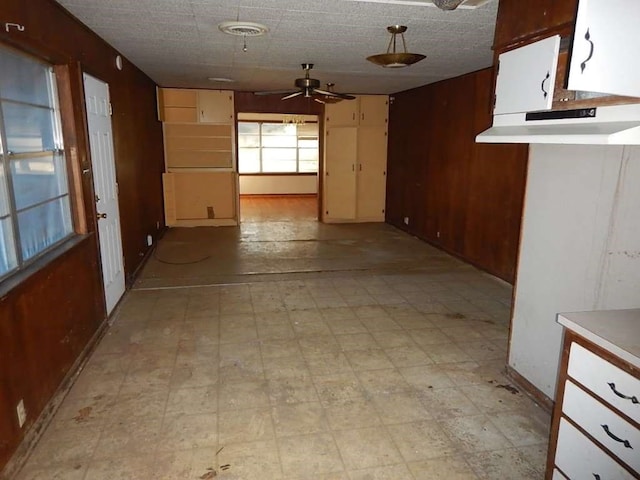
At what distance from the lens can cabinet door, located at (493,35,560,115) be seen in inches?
72.5

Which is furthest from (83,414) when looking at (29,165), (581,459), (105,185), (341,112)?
(341,112)

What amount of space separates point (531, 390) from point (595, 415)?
3.88 feet

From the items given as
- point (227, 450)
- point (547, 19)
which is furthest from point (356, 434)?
point (547, 19)

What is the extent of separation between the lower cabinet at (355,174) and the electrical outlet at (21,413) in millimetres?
6086

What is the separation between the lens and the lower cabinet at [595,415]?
4.27 feet

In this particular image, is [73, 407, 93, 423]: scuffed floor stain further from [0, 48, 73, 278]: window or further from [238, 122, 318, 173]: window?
[238, 122, 318, 173]: window

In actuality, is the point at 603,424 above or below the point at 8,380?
above

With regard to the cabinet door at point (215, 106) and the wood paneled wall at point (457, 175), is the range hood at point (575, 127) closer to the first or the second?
the wood paneled wall at point (457, 175)

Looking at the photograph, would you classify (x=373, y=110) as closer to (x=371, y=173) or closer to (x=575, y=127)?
(x=371, y=173)

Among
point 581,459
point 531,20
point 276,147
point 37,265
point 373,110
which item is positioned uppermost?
point 373,110

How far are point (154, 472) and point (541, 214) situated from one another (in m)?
2.30

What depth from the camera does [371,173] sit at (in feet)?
25.5

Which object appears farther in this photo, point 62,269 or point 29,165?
point 62,269

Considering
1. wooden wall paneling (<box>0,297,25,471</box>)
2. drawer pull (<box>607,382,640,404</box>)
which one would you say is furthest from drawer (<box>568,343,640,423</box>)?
wooden wall paneling (<box>0,297,25,471</box>)
